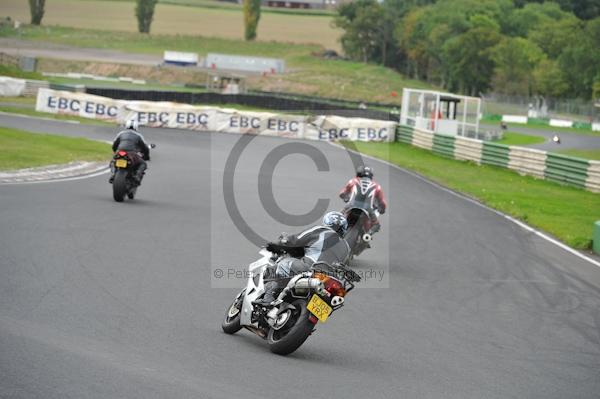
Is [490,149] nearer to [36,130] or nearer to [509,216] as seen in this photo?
[509,216]

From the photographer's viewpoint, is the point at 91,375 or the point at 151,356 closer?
the point at 91,375

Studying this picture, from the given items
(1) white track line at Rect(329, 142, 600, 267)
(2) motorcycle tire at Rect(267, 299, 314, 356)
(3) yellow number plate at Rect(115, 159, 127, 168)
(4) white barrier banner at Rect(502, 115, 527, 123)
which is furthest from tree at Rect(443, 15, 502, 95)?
(2) motorcycle tire at Rect(267, 299, 314, 356)

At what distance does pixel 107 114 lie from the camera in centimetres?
4394

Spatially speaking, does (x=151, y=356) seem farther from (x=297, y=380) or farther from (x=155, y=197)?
(x=155, y=197)

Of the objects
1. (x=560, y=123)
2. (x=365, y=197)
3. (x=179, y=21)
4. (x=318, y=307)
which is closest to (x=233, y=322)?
(x=318, y=307)

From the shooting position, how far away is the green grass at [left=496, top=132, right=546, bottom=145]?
53.8 meters

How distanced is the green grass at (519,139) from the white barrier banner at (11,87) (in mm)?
24741

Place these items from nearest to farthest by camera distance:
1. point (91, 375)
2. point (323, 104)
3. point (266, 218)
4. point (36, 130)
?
point (91, 375), point (266, 218), point (36, 130), point (323, 104)

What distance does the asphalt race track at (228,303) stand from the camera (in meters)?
7.67

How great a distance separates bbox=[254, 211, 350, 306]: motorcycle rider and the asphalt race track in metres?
0.60

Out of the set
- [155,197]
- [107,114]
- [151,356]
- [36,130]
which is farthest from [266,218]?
[107,114]

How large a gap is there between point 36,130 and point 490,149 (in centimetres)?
1585

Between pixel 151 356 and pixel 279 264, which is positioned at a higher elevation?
pixel 279 264

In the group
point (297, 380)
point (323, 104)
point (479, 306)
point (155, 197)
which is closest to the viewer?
point (297, 380)
